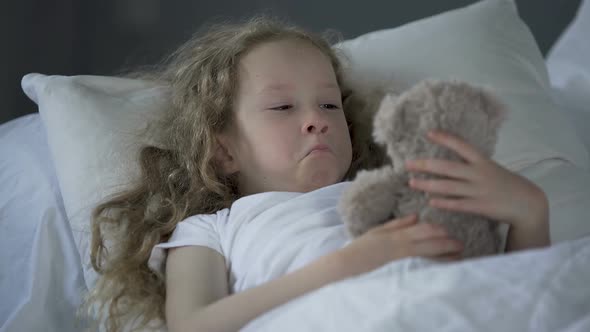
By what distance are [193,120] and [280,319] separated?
19.7 inches

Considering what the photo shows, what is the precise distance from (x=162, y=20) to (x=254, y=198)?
1.14 meters

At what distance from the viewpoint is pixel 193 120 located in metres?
1.09

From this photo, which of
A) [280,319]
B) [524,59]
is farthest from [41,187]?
[524,59]

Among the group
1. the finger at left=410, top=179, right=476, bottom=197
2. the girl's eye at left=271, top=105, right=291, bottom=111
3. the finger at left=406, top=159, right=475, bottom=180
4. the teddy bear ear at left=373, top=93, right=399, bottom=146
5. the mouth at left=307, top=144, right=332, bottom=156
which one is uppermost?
the teddy bear ear at left=373, top=93, right=399, bottom=146

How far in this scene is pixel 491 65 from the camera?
128cm

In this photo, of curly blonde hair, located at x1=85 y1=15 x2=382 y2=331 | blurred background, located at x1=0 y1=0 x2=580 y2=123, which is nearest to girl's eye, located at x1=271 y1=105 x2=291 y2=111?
curly blonde hair, located at x1=85 y1=15 x2=382 y2=331

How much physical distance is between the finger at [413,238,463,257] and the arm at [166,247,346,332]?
3.6 inches

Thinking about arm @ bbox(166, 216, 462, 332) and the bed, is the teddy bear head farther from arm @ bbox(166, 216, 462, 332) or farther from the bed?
the bed

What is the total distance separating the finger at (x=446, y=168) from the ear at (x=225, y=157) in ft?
1.46

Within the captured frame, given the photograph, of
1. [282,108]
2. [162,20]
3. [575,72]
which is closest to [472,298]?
[282,108]

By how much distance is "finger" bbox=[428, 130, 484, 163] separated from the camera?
0.69 metres

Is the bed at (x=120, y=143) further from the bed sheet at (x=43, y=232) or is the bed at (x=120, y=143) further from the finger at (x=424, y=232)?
the finger at (x=424, y=232)

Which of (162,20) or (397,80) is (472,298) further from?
(162,20)

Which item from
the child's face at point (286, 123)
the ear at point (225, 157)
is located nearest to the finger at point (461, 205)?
the child's face at point (286, 123)
